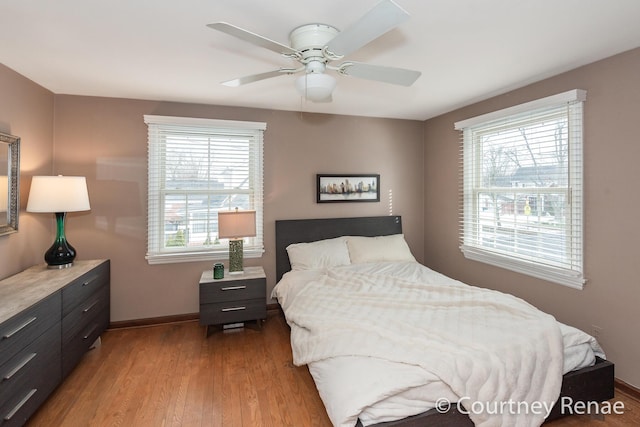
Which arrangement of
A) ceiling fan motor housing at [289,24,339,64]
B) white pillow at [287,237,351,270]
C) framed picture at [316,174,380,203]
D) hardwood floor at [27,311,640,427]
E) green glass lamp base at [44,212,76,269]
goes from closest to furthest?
ceiling fan motor housing at [289,24,339,64]
hardwood floor at [27,311,640,427]
green glass lamp base at [44,212,76,269]
white pillow at [287,237,351,270]
framed picture at [316,174,380,203]

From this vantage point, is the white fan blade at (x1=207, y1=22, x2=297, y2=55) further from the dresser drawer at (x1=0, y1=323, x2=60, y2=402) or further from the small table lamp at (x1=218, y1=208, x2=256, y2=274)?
the dresser drawer at (x1=0, y1=323, x2=60, y2=402)

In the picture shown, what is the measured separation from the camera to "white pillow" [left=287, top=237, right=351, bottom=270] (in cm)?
339

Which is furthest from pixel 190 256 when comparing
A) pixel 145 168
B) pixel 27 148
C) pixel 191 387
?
pixel 27 148

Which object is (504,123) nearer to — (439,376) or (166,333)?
(439,376)

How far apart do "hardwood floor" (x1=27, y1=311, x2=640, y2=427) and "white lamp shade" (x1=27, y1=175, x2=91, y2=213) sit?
1.31m

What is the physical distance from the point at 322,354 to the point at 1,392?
168cm

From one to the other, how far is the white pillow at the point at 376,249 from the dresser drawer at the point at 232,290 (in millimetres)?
1091

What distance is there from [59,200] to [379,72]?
269 cm

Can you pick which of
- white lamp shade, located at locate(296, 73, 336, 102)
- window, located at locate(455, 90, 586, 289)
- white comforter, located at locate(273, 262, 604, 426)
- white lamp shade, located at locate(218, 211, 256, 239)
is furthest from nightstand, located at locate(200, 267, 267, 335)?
window, located at locate(455, 90, 586, 289)

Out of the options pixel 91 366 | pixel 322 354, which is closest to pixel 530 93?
pixel 322 354

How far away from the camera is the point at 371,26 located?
1332 millimetres

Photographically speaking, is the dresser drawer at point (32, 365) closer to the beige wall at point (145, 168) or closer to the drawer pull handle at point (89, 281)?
the drawer pull handle at point (89, 281)

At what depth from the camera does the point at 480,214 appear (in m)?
3.48

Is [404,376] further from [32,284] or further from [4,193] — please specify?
[4,193]
